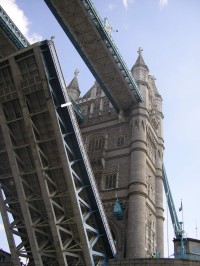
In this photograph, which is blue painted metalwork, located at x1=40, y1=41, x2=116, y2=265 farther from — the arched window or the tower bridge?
the arched window

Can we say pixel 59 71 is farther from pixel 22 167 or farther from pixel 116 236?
pixel 116 236

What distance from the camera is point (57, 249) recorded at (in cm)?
2958

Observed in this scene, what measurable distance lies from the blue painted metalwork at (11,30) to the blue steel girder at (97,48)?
498 cm

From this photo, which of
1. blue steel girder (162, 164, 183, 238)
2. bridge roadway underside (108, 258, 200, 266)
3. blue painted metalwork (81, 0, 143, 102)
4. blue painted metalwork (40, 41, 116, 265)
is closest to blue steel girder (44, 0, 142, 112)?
blue painted metalwork (81, 0, 143, 102)

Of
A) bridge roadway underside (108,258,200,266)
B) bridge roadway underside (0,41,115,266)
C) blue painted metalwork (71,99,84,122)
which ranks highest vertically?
blue painted metalwork (71,99,84,122)

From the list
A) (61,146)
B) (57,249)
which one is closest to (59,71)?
(61,146)

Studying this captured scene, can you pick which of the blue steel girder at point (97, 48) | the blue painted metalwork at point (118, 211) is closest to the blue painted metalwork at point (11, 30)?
the blue steel girder at point (97, 48)

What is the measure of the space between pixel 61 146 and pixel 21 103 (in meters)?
4.42

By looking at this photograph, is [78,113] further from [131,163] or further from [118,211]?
[118,211]

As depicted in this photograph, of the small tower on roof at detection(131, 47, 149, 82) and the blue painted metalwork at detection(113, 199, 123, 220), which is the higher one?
the small tower on roof at detection(131, 47, 149, 82)

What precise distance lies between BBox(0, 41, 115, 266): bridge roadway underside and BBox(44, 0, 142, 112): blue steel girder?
1235 centimetres

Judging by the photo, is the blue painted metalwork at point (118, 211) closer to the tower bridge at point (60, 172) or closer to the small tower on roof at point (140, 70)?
the tower bridge at point (60, 172)

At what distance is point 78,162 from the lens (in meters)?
30.7

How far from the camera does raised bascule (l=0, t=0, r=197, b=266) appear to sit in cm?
2836
